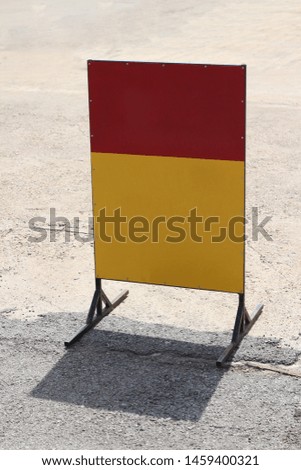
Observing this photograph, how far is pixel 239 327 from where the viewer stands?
5.98 metres

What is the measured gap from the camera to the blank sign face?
5.62m

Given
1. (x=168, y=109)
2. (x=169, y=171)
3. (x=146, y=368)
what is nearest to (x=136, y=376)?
(x=146, y=368)

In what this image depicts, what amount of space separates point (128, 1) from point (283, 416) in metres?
15.3

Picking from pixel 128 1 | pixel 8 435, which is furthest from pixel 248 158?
pixel 128 1

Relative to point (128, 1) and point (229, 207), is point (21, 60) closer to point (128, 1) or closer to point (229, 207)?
point (128, 1)

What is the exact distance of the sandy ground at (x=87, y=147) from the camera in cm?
648

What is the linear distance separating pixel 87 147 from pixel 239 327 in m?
4.64

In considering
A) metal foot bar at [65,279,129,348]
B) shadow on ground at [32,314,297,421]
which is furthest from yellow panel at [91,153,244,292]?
shadow on ground at [32,314,297,421]

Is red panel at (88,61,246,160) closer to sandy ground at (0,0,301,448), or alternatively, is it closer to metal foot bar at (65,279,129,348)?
metal foot bar at (65,279,129,348)

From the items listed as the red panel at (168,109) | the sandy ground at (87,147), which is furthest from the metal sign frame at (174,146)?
the sandy ground at (87,147)

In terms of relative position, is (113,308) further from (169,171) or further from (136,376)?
(169,171)

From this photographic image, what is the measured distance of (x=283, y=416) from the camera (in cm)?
517

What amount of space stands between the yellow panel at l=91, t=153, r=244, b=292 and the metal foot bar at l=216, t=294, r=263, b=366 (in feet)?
0.48

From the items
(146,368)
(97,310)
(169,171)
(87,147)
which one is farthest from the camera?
(87,147)
